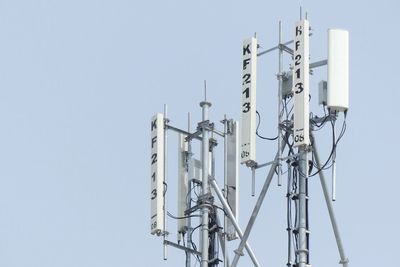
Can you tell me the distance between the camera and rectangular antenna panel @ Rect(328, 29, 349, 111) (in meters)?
69.8

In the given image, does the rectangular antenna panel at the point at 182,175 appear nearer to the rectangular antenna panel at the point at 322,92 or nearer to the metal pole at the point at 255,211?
the metal pole at the point at 255,211

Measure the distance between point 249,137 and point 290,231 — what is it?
120 inches

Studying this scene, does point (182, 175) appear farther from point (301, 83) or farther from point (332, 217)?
point (301, 83)

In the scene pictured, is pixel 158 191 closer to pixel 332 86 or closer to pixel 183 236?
pixel 183 236

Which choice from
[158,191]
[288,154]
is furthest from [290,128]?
[158,191]

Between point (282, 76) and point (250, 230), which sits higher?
point (282, 76)

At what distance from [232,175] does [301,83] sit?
5.98 m

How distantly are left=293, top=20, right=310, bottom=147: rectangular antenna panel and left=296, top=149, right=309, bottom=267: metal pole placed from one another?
1.60 feet

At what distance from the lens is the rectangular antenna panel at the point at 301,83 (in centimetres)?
6969

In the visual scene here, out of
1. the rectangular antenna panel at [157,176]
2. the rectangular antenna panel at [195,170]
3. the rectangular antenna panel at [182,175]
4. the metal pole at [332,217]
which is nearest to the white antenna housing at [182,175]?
the rectangular antenna panel at [182,175]

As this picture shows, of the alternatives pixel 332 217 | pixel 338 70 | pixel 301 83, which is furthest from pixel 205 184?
pixel 338 70

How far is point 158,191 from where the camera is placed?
7450 cm

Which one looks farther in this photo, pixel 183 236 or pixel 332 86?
pixel 183 236

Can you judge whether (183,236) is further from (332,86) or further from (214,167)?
(332,86)
